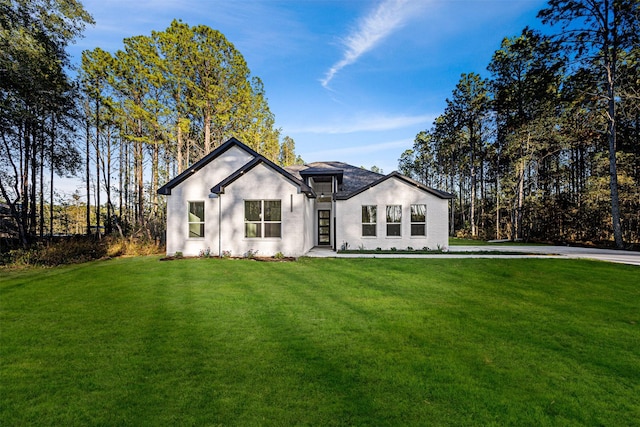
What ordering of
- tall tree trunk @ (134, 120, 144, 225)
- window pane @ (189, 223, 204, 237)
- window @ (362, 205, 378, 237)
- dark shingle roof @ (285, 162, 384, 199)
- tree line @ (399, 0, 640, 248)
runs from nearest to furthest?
window pane @ (189, 223, 204, 237)
tree line @ (399, 0, 640, 248)
window @ (362, 205, 378, 237)
dark shingle roof @ (285, 162, 384, 199)
tall tree trunk @ (134, 120, 144, 225)

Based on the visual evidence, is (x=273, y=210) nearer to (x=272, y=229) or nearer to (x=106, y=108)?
(x=272, y=229)

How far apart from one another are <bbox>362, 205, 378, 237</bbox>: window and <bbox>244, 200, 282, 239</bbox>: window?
509 cm

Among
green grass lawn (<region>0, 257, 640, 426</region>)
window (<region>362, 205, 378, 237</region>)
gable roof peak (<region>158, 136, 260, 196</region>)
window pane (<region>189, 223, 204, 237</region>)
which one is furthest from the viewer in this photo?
window (<region>362, 205, 378, 237</region>)

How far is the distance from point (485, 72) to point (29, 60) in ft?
107

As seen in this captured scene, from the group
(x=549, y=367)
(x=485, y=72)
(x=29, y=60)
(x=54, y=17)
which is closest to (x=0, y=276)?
(x=29, y=60)

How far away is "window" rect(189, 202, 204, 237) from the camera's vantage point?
47.8 ft

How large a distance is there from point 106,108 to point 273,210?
56.1 feet

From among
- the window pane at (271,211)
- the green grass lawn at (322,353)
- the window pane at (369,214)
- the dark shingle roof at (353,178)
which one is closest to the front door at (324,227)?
the dark shingle roof at (353,178)

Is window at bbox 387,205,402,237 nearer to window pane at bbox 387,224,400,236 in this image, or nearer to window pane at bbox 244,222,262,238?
window pane at bbox 387,224,400,236

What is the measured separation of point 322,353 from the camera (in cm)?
434

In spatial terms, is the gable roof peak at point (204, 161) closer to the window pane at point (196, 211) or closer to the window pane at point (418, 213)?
the window pane at point (196, 211)

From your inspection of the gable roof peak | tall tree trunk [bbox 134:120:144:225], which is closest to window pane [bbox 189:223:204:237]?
the gable roof peak

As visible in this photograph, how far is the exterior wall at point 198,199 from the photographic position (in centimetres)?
1439

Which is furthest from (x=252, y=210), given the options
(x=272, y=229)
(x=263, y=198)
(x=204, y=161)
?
(x=204, y=161)
